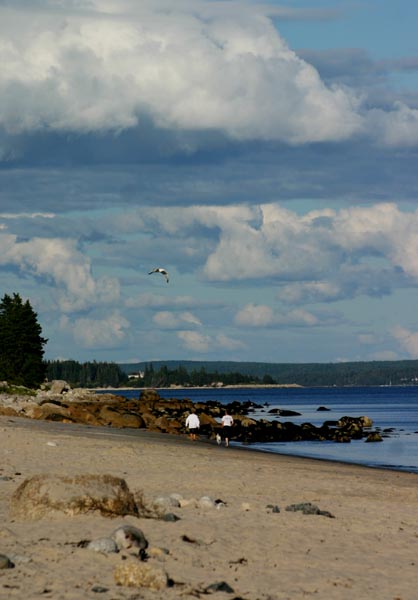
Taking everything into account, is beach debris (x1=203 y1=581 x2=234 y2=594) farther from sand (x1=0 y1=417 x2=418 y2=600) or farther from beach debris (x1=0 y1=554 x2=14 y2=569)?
beach debris (x1=0 y1=554 x2=14 y2=569)

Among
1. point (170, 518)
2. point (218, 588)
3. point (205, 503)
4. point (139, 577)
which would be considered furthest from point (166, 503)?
point (139, 577)

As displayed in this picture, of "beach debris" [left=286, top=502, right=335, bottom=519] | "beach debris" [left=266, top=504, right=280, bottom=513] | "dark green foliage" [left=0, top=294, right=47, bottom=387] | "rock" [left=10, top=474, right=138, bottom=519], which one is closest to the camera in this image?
"rock" [left=10, top=474, right=138, bottom=519]

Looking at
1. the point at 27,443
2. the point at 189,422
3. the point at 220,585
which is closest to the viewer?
the point at 220,585

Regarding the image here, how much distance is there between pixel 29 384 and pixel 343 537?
11210 centimetres

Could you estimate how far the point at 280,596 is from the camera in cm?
1425

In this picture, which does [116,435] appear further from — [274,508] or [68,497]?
[68,497]

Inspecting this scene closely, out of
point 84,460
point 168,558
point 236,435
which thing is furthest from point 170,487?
point 236,435

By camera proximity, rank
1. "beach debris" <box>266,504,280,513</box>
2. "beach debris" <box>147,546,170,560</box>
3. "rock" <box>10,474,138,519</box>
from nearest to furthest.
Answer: "beach debris" <box>147,546,170,560</box>, "rock" <box>10,474,138,519</box>, "beach debris" <box>266,504,280,513</box>

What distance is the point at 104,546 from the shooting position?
1549 centimetres

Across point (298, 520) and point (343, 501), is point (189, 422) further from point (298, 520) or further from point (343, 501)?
point (298, 520)

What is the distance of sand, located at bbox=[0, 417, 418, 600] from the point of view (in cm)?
1423

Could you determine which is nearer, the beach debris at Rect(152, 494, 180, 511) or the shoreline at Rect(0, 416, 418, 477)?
the beach debris at Rect(152, 494, 180, 511)

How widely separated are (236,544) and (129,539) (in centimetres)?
237

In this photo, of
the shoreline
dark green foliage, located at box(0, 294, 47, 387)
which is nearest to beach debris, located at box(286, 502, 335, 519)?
the shoreline
